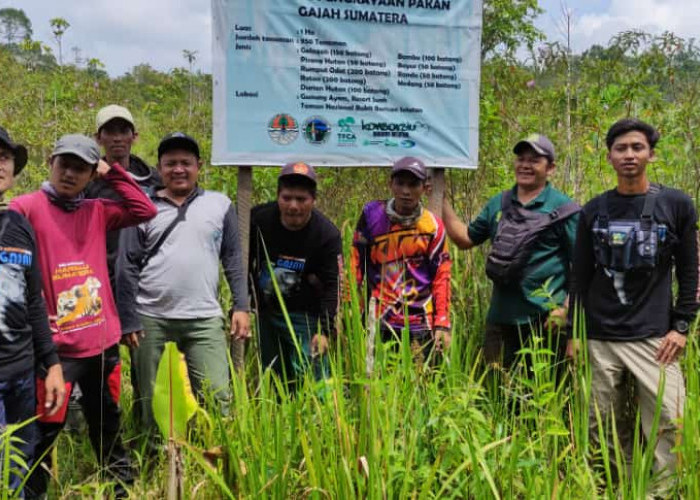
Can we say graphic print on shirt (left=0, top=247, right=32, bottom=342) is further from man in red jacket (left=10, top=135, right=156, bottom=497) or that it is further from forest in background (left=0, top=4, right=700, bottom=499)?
forest in background (left=0, top=4, right=700, bottom=499)

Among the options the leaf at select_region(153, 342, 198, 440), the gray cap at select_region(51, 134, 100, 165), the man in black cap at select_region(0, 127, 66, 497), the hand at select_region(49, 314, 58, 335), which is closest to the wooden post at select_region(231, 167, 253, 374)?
the gray cap at select_region(51, 134, 100, 165)

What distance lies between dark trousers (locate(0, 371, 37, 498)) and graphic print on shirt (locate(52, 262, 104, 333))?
0.29 m

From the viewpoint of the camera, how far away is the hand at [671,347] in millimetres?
2861

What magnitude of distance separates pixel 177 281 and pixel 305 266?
630 millimetres

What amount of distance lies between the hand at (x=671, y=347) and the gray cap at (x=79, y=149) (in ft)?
8.38

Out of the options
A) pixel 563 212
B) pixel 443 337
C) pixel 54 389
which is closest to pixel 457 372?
pixel 443 337

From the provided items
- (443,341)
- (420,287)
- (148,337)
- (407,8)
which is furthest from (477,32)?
(148,337)

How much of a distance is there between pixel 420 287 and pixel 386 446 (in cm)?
154

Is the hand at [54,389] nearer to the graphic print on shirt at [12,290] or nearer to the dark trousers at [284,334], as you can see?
the graphic print on shirt at [12,290]

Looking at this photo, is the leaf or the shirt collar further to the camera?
the shirt collar

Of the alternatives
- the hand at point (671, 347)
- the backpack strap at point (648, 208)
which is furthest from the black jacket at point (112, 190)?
the hand at point (671, 347)

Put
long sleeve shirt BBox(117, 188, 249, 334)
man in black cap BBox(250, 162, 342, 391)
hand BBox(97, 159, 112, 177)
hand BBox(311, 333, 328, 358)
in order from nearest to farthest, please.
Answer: hand BBox(311, 333, 328, 358), hand BBox(97, 159, 112, 177), long sleeve shirt BBox(117, 188, 249, 334), man in black cap BBox(250, 162, 342, 391)

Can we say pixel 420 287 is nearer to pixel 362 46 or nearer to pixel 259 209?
pixel 259 209

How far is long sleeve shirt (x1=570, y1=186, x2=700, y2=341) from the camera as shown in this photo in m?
2.87
